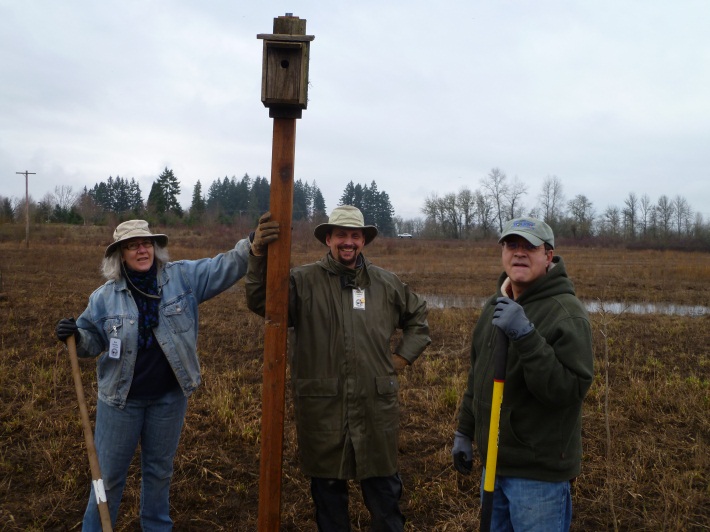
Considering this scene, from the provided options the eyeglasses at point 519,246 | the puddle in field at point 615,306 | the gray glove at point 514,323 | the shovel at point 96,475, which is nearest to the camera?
the gray glove at point 514,323

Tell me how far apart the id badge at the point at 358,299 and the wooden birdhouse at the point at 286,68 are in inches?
41.9

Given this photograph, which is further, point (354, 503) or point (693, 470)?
point (693, 470)

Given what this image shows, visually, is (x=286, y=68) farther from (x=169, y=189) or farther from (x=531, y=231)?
(x=169, y=189)

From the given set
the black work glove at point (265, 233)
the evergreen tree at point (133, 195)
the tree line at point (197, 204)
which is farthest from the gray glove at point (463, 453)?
the evergreen tree at point (133, 195)

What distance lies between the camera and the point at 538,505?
2.34 m

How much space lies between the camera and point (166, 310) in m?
3.20

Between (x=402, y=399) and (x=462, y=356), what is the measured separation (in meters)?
2.39

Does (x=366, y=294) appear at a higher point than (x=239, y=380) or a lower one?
higher

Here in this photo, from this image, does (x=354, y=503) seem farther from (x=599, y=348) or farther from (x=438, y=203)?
(x=438, y=203)

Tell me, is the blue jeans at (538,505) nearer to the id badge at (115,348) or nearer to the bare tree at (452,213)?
the id badge at (115,348)

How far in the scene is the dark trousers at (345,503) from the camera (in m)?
3.14

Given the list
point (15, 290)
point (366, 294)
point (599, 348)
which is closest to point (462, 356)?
point (599, 348)

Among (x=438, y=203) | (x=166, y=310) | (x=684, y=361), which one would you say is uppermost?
(x=438, y=203)

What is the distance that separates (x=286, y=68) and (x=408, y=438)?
3.80 meters
